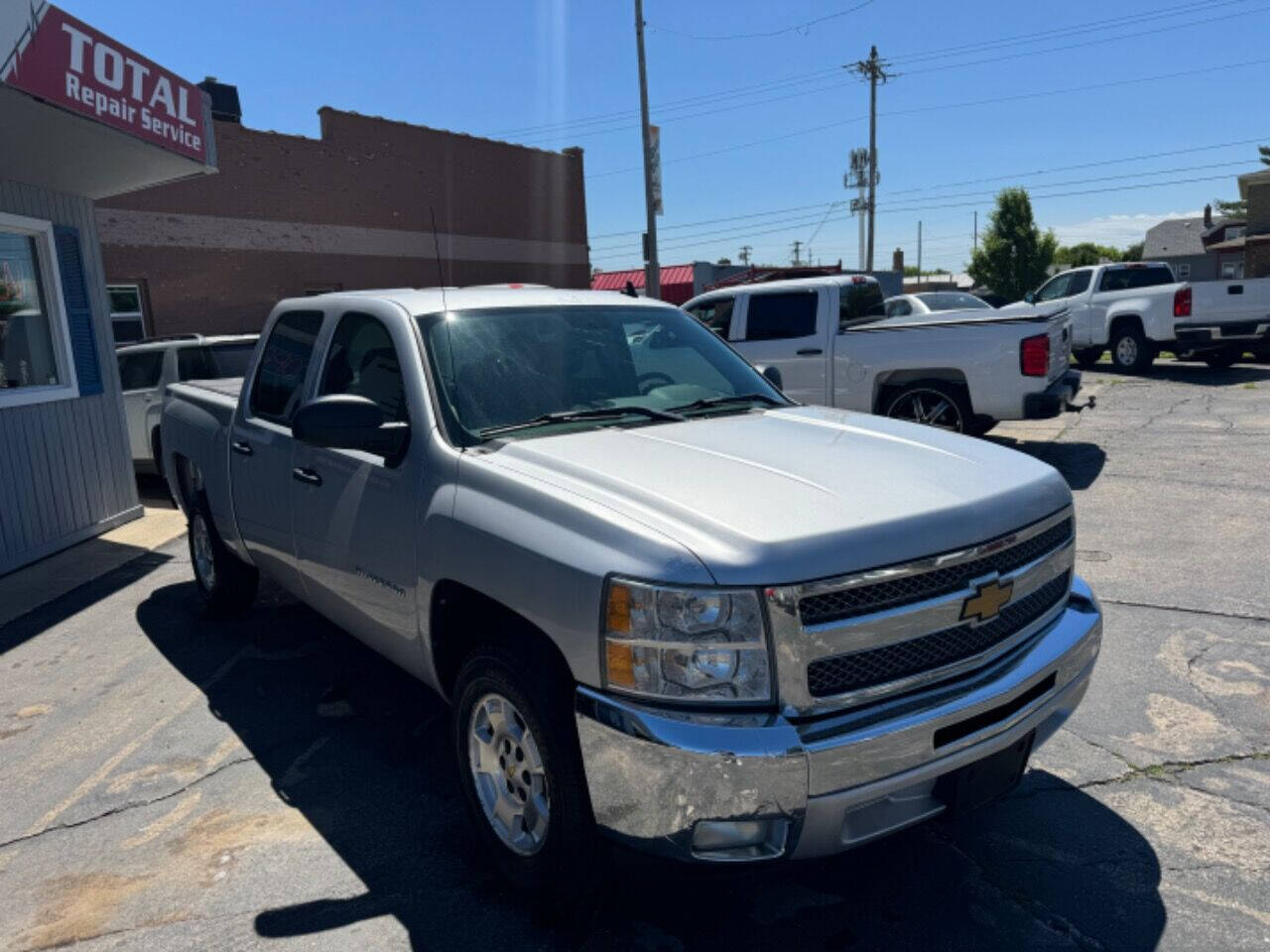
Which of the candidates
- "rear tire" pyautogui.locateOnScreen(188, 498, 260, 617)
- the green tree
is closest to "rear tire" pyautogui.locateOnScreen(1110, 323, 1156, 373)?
"rear tire" pyautogui.locateOnScreen(188, 498, 260, 617)

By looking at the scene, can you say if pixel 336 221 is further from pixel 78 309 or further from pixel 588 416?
pixel 588 416

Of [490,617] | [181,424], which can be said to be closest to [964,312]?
[181,424]

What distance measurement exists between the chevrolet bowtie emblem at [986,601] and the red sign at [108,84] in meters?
5.63

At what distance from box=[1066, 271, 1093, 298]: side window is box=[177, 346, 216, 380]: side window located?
15.5 m

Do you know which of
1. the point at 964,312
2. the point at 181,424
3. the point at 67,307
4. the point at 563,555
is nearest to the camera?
the point at 563,555

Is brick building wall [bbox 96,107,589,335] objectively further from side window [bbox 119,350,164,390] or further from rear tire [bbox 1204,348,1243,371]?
rear tire [bbox 1204,348,1243,371]

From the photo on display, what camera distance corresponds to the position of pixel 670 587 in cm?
231

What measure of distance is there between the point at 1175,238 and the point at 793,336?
6921 cm

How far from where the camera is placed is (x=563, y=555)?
2.52m

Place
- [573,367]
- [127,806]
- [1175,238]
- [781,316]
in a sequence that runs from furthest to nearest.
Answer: [1175,238]
[781,316]
[573,367]
[127,806]

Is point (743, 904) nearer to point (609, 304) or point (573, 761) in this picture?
point (573, 761)

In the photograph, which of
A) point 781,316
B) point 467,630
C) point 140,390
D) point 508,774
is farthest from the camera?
point 781,316

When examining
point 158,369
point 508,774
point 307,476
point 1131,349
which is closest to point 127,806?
point 307,476

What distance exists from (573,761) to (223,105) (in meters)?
22.3
